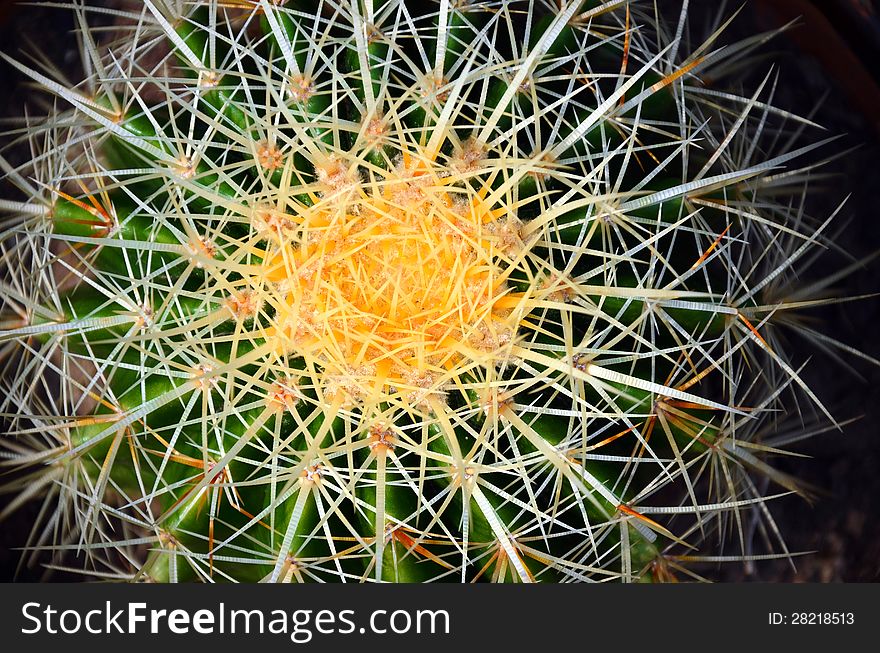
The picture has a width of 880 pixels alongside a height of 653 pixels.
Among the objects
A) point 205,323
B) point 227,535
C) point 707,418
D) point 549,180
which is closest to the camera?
point 205,323

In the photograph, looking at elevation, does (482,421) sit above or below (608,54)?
below

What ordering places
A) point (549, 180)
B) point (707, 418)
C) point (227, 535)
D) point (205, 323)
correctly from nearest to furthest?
point (205, 323) → point (549, 180) → point (227, 535) → point (707, 418)

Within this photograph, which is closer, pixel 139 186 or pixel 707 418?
pixel 139 186

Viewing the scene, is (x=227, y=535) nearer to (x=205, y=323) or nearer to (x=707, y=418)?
(x=205, y=323)

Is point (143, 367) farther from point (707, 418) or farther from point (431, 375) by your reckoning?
point (707, 418)

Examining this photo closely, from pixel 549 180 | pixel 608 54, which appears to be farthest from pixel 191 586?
pixel 608 54

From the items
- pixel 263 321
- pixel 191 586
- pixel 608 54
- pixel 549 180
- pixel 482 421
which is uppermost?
pixel 608 54
